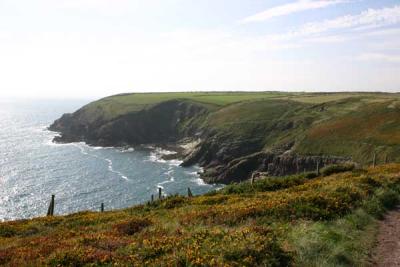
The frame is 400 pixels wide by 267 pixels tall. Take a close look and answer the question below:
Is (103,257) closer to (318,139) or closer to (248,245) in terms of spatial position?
(248,245)

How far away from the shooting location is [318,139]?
9650 cm

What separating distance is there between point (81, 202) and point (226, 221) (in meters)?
66.9

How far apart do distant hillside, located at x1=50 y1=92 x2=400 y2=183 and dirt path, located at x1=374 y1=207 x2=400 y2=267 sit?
56.7 m

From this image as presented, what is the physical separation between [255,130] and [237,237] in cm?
11580

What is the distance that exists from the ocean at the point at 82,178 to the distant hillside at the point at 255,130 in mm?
9552

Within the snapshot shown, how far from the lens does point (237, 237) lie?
42.4 feet

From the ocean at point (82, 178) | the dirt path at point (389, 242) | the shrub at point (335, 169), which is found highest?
the dirt path at point (389, 242)

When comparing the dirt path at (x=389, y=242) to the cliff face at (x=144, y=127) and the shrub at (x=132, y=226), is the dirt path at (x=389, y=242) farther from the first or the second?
the cliff face at (x=144, y=127)

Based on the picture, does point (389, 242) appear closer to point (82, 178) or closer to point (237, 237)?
point (237, 237)

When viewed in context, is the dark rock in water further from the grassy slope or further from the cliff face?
the grassy slope

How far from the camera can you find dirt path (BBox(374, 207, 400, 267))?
43.9 feet

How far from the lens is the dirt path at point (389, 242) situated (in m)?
13.4

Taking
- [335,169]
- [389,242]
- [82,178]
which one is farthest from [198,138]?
[389,242]

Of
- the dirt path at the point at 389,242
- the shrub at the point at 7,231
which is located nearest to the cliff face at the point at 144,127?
the shrub at the point at 7,231
